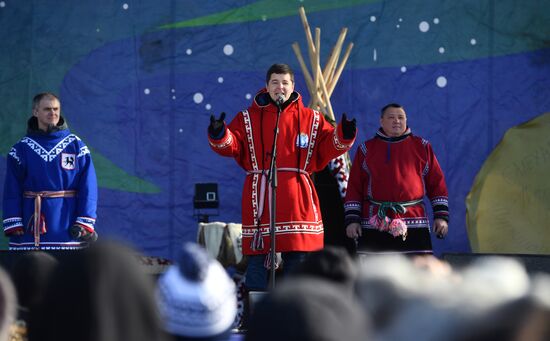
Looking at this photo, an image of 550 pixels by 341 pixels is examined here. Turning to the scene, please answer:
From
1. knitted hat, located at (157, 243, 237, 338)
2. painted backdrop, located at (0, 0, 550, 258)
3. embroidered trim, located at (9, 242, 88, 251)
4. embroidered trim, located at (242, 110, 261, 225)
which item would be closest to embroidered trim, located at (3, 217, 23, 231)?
embroidered trim, located at (9, 242, 88, 251)

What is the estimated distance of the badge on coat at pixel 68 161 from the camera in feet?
17.1

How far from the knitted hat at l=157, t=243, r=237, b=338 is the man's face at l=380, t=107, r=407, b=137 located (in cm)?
358

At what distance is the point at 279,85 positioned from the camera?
15.9ft

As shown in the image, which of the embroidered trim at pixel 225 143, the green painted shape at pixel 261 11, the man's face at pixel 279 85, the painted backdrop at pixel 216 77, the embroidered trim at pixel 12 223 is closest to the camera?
the embroidered trim at pixel 225 143

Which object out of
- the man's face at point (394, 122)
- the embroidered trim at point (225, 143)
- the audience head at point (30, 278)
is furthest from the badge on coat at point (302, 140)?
the audience head at point (30, 278)

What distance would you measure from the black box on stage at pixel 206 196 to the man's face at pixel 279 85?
91.2 inches

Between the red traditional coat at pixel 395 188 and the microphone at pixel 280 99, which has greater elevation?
the microphone at pixel 280 99

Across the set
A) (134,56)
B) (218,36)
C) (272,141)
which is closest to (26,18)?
(134,56)

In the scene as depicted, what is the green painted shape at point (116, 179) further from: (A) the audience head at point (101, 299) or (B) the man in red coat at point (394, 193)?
(A) the audience head at point (101, 299)

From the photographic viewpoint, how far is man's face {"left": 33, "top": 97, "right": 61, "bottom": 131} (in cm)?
518

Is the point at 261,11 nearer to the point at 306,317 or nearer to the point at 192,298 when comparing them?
the point at 192,298

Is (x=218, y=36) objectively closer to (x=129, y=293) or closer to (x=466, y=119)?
(x=466, y=119)

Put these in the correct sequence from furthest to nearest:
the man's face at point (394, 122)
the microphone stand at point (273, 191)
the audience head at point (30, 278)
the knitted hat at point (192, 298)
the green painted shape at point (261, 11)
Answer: the green painted shape at point (261, 11) → the man's face at point (394, 122) → the microphone stand at point (273, 191) → the audience head at point (30, 278) → the knitted hat at point (192, 298)

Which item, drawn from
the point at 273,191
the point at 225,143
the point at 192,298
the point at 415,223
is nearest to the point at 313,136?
the point at 225,143
